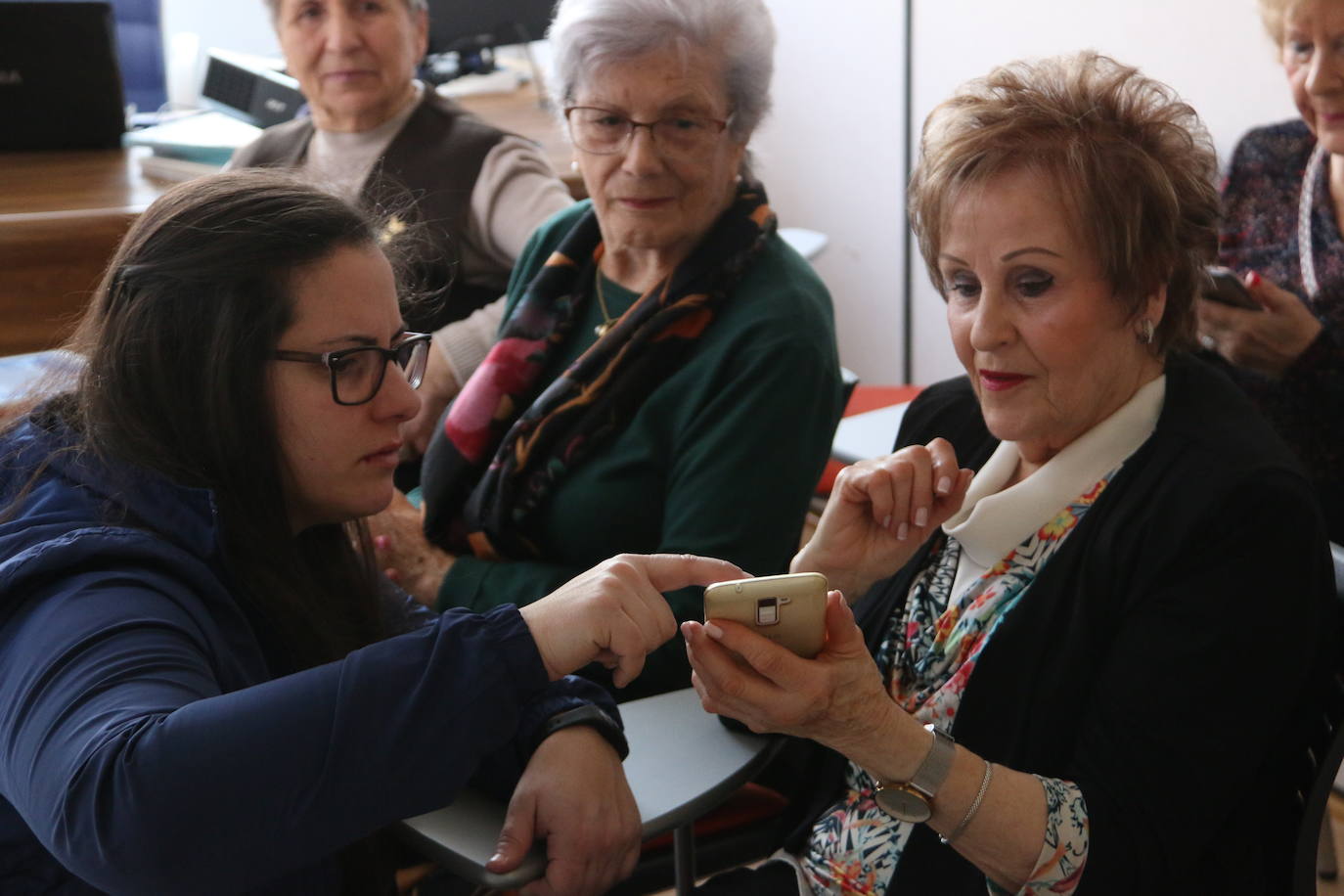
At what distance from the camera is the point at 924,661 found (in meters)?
1.42

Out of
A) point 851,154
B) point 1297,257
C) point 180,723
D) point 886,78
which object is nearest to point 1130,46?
point 886,78

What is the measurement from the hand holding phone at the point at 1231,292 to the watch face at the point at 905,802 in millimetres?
1077

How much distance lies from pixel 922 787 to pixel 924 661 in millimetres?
243

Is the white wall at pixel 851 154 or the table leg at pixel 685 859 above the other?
the white wall at pixel 851 154

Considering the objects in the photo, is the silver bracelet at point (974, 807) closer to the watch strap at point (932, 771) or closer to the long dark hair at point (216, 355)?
the watch strap at point (932, 771)

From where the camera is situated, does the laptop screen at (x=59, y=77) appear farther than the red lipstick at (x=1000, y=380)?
Yes

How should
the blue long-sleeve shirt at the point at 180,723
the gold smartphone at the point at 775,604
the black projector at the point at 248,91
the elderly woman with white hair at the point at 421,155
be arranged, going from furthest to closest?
the black projector at the point at 248,91 → the elderly woman with white hair at the point at 421,155 → the gold smartphone at the point at 775,604 → the blue long-sleeve shirt at the point at 180,723

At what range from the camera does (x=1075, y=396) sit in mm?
1351

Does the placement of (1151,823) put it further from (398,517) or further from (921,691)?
(398,517)

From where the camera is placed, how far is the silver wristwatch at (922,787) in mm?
1188

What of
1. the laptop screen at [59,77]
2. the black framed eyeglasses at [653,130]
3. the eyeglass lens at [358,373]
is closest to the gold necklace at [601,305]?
the black framed eyeglasses at [653,130]

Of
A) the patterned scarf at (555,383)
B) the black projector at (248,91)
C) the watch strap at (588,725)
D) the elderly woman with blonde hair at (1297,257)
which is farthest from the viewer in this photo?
the black projector at (248,91)

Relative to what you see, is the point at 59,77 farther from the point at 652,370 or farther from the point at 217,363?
the point at 217,363

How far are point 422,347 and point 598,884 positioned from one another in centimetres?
55
